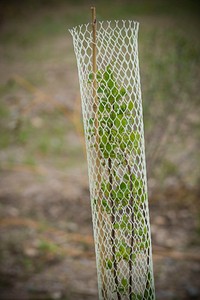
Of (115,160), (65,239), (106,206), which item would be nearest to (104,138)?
(115,160)

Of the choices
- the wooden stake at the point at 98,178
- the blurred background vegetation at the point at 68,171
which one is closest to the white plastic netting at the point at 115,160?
the wooden stake at the point at 98,178

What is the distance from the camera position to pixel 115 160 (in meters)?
1.52

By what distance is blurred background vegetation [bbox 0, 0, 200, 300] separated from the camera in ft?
10.7

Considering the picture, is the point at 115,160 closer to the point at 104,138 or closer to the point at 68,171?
the point at 104,138

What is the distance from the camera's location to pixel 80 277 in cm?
324

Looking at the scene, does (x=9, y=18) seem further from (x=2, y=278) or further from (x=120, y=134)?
(x=120, y=134)

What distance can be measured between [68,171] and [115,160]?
3.29m

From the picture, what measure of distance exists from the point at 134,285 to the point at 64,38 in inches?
270

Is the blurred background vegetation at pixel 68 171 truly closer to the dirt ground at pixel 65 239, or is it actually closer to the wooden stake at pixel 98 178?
the dirt ground at pixel 65 239

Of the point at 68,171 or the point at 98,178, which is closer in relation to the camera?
the point at 98,178

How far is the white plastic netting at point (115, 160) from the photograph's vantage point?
146 centimetres

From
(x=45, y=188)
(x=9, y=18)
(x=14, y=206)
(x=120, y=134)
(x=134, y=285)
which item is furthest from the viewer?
(x=9, y=18)

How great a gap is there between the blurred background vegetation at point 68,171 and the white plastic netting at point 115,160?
5.09ft

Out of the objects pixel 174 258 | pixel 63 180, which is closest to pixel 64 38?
pixel 63 180
